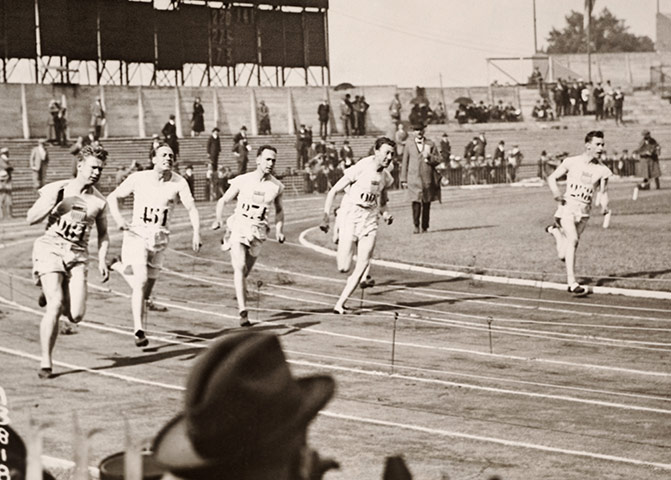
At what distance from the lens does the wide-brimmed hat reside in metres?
2.52

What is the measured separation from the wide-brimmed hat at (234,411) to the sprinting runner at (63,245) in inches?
377

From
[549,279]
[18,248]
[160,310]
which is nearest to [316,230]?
[18,248]

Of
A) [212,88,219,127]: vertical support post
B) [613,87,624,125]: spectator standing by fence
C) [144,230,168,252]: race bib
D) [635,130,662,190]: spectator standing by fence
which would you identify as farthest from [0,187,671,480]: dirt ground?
[613,87,624,125]: spectator standing by fence

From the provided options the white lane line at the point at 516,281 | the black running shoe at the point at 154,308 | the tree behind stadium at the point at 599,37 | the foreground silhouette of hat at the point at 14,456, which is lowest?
the white lane line at the point at 516,281

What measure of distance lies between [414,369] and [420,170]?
14.3m

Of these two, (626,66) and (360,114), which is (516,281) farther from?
(626,66)

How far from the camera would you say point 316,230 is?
1243 inches

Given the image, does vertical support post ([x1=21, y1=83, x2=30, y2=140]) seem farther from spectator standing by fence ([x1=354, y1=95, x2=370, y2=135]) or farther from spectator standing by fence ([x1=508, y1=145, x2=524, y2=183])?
spectator standing by fence ([x1=508, y1=145, x2=524, y2=183])

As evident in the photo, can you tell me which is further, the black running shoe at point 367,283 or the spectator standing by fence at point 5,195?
the spectator standing by fence at point 5,195

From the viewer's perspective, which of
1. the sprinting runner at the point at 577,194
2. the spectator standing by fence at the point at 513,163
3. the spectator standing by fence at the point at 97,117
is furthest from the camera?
the spectator standing by fence at the point at 513,163

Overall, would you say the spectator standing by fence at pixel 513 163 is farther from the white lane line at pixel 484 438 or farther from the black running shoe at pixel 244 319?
the white lane line at pixel 484 438

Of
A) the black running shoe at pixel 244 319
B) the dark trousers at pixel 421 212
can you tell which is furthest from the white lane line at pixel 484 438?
the dark trousers at pixel 421 212

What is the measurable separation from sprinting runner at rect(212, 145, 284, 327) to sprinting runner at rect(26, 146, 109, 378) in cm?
337

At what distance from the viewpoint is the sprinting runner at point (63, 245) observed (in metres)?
11.9
